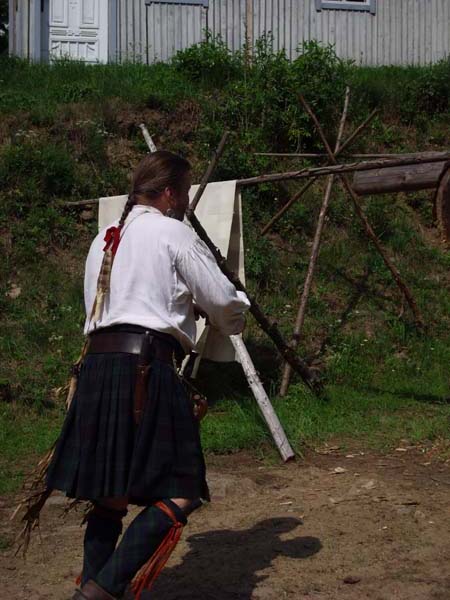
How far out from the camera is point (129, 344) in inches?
131

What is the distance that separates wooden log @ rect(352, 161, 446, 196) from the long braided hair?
334 centimetres

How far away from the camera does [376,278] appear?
31.4 ft

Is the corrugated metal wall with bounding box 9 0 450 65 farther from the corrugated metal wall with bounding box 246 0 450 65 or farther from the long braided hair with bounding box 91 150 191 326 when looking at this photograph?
the long braided hair with bounding box 91 150 191 326

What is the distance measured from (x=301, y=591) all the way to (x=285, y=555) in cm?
42

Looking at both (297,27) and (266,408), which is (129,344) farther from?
(297,27)

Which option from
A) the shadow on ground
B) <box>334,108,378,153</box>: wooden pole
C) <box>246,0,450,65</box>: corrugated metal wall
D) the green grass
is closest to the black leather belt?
the shadow on ground

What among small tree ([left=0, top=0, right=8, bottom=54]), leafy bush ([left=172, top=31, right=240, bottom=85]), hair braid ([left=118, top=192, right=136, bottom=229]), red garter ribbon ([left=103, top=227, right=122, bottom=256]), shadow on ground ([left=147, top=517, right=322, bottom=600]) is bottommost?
shadow on ground ([left=147, top=517, right=322, bottom=600])

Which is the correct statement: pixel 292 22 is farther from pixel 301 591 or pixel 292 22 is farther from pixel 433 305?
pixel 301 591

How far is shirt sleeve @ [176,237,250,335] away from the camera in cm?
332

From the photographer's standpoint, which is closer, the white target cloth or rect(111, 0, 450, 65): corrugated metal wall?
the white target cloth

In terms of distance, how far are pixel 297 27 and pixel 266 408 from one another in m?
9.56

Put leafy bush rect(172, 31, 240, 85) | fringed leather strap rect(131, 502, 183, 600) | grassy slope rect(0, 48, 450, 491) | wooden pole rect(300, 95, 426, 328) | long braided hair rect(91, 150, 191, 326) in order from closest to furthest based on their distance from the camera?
fringed leather strap rect(131, 502, 183, 600), long braided hair rect(91, 150, 191, 326), grassy slope rect(0, 48, 450, 491), wooden pole rect(300, 95, 426, 328), leafy bush rect(172, 31, 240, 85)

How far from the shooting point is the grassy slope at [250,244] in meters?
7.15

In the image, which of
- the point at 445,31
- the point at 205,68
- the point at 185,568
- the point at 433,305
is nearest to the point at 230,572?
the point at 185,568
